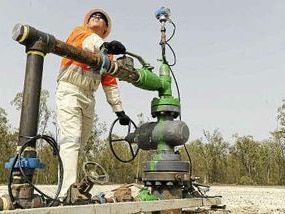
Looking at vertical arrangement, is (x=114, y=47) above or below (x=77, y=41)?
below

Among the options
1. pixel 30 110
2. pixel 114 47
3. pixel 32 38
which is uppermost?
pixel 114 47

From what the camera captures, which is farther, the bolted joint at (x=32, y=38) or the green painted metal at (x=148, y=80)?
the green painted metal at (x=148, y=80)

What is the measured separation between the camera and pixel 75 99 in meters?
3.03

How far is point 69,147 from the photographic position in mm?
2893

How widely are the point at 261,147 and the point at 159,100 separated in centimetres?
3749

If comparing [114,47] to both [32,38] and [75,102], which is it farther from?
[32,38]

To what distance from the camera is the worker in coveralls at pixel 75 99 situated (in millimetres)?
2889

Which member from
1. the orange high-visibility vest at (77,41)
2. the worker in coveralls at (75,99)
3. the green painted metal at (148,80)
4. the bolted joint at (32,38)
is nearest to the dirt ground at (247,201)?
the worker in coveralls at (75,99)

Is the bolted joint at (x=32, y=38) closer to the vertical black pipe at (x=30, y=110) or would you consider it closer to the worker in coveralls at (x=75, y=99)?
the vertical black pipe at (x=30, y=110)

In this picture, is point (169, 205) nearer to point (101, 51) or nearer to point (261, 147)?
point (101, 51)

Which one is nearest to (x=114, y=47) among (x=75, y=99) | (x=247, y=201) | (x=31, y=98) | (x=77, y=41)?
(x=77, y=41)

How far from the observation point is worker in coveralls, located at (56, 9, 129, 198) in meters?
2.89

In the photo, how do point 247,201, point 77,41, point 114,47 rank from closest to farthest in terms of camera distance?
point 114,47
point 77,41
point 247,201

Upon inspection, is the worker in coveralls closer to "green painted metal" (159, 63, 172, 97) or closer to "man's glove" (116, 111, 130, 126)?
"man's glove" (116, 111, 130, 126)
